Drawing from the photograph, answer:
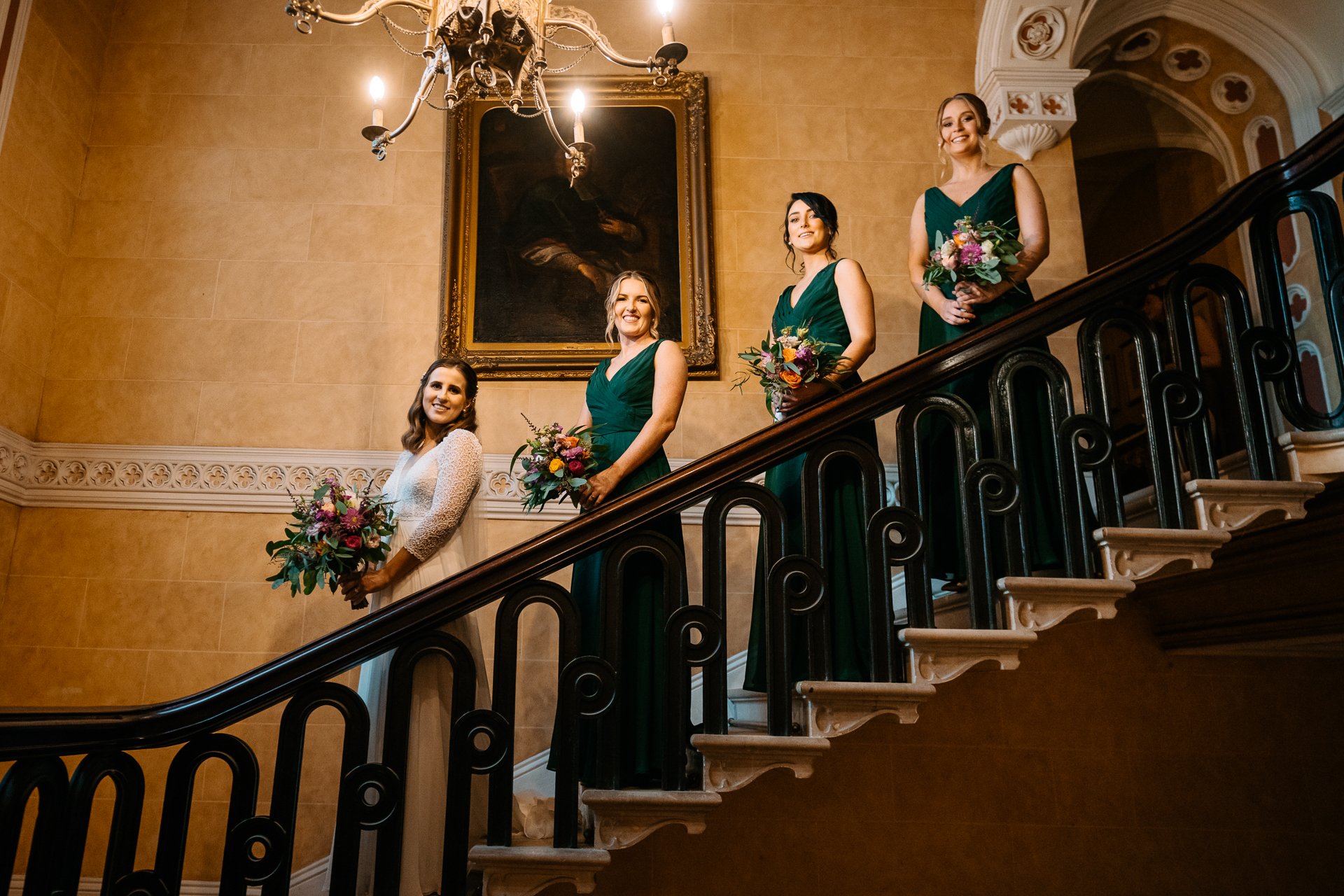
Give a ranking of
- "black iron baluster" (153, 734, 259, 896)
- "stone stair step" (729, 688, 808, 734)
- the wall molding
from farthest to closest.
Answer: the wall molding
"stone stair step" (729, 688, 808, 734)
"black iron baluster" (153, 734, 259, 896)

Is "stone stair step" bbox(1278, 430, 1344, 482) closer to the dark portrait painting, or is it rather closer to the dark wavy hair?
the dark wavy hair

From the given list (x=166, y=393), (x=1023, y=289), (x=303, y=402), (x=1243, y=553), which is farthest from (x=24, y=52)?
(x=1243, y=553)

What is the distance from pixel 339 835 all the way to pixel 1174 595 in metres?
3.39

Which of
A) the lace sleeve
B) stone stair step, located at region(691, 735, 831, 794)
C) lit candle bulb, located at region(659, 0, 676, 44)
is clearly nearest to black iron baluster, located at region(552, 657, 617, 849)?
stone stair step, located at region(691, 735, 831, 794)

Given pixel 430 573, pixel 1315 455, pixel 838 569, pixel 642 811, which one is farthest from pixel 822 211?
pixel 642 811

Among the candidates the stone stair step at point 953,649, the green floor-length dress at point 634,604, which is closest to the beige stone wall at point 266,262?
the green floor-length dress at point 634,604

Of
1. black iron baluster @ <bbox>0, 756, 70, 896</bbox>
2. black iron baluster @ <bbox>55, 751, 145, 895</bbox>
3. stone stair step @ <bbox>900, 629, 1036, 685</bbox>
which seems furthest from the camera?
stone stair step @ <bbox>900, 629, 1036, 685</bbox>

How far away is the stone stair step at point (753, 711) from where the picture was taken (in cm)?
296

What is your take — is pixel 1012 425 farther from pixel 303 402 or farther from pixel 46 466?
pixel 46 466

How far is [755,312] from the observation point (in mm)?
5055

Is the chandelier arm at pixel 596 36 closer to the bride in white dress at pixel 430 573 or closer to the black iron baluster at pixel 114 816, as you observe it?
the bride in white dress at pixel 430 573

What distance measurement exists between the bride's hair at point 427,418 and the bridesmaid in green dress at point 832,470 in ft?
3.75

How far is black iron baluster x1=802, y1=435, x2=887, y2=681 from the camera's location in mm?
2664

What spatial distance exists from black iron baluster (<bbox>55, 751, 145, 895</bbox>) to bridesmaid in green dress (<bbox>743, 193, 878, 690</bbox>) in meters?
1.75
